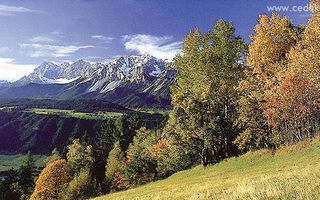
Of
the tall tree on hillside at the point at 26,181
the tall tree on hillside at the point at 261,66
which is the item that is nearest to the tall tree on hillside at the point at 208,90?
the tall tree on hillside at the point at 261,66

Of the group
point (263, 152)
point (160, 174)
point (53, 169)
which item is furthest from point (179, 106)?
point (53, 169)

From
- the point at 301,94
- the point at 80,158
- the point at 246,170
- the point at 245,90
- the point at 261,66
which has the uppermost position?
the point at 261,66

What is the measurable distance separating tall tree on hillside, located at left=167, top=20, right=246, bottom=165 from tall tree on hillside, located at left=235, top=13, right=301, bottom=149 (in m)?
3.00

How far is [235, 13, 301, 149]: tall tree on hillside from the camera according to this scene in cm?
3959

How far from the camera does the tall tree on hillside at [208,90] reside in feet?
142

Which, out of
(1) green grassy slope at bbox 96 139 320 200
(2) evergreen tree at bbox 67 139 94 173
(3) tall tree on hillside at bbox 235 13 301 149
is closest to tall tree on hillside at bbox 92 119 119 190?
(2) evergreen tree at bbox 67 139 94 173

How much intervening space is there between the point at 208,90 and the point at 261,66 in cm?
931

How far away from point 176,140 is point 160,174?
20.8 m

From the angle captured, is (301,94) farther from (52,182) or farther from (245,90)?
(52,182)

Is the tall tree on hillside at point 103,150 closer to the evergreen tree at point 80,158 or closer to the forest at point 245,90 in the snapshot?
the evergreen tree at point 80,158

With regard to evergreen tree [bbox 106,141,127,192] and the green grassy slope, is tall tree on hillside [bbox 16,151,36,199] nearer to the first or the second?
evergreen tree [bbox 106,141,127,192]

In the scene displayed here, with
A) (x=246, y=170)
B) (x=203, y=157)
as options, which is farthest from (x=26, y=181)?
(x=246, y=170)

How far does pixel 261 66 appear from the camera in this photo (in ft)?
133

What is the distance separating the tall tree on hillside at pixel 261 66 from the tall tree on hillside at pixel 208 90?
300 centimetres
